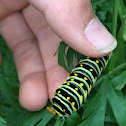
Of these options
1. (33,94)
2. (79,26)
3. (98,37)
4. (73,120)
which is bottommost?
(73,120)

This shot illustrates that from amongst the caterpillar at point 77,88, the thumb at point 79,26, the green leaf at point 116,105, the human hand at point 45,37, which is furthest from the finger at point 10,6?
the green leaf at point 116,105

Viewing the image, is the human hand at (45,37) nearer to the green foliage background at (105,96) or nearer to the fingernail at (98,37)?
the fingernail at (98,37)

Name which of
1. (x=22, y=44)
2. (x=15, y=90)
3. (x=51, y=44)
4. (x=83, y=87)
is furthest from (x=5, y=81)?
(x=83, y=87)

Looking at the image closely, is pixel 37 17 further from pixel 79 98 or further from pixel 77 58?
pixel 79 98

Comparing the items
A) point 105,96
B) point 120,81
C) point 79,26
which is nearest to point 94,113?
point 105,96

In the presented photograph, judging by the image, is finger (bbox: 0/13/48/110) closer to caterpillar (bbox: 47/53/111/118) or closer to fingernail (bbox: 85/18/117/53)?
caterpillar (bbox: 47/53/111/118)

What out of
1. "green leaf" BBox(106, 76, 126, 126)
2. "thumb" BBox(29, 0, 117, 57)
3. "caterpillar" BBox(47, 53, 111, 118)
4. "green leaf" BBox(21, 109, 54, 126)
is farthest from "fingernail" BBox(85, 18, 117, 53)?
"green leaf" BBox(21, 109, 54, 126)

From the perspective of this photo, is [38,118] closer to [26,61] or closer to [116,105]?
[116,105]
